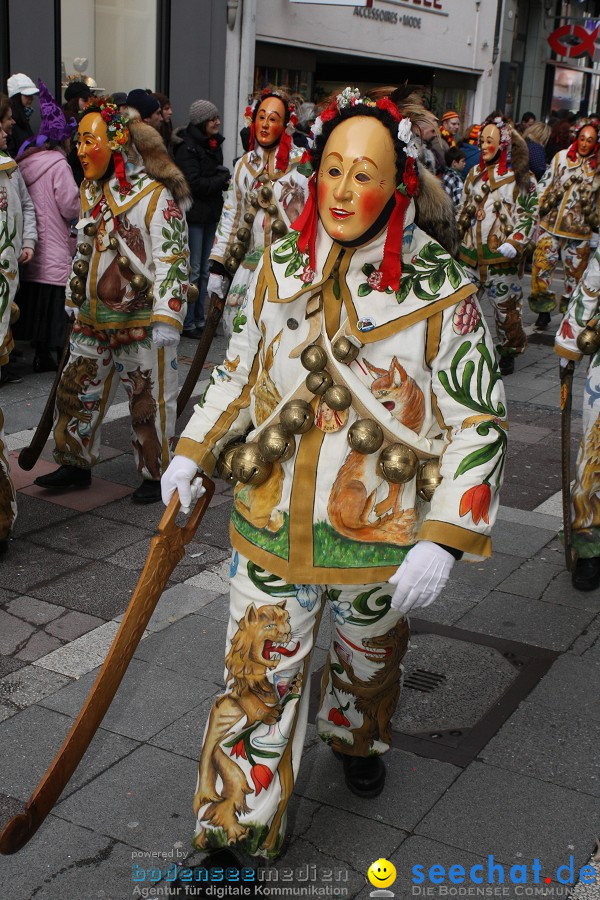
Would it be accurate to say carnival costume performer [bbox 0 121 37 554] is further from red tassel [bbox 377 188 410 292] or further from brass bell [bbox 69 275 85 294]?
red tassel [bbox 377 188 410 292]

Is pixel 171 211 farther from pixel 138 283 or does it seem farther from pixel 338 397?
pixel 338 397

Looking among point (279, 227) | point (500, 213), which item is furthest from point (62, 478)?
point (500, 213)

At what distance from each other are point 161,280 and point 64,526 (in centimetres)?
132

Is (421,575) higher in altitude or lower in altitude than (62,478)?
higher

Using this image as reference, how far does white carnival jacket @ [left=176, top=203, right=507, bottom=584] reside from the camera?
282cm

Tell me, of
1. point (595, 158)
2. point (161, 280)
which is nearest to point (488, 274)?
point (595, 158)

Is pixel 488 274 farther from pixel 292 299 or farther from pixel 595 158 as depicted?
pixel 292 299

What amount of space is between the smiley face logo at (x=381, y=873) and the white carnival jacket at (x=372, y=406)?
0.81 m

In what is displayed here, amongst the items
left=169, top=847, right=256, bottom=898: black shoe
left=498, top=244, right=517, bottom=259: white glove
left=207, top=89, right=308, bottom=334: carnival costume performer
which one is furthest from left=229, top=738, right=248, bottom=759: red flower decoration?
left=498, top=244, right=517, bottom=259: white glove

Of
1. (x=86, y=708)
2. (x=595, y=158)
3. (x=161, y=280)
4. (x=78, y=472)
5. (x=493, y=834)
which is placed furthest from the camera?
(x=595, y=158)

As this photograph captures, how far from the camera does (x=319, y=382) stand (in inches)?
111

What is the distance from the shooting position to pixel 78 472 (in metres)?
6.18

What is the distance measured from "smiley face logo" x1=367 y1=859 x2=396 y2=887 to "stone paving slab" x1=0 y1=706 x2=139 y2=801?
0.93 meters

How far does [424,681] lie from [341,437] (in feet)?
5.46
